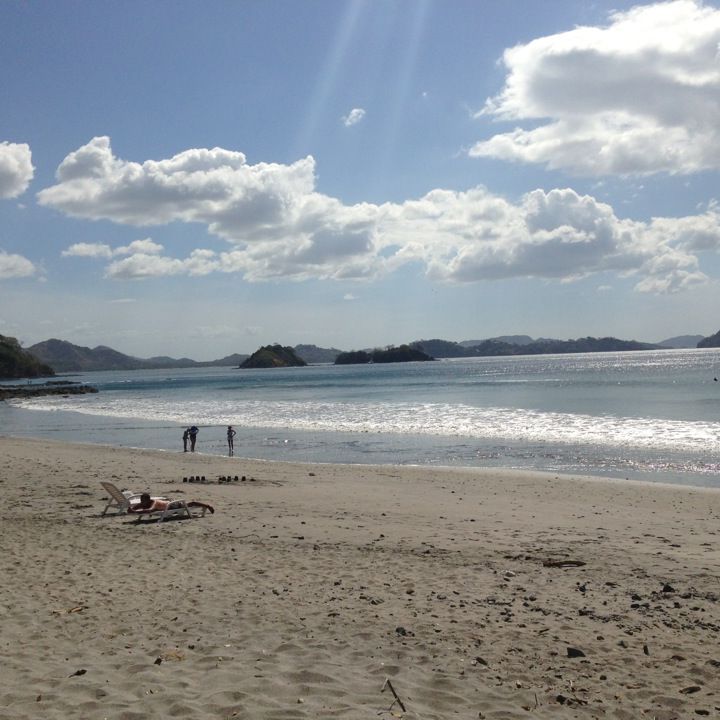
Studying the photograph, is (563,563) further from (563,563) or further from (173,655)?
(173,655)

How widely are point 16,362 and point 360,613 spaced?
651 feet

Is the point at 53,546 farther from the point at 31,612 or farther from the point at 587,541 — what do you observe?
the point at 587,541

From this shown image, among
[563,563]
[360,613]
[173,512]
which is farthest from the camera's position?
[173,512]

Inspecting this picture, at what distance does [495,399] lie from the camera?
173 feet

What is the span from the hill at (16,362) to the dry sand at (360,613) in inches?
7444

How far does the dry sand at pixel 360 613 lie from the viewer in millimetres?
5023

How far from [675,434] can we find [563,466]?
9.26m

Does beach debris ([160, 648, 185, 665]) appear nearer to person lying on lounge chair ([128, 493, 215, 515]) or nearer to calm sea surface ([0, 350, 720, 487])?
person lying on lounge chair ([128, 493, 215, 515])

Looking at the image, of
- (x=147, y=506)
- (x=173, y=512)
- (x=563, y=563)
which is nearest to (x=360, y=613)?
(x=563, y=563)

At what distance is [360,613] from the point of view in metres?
6.79

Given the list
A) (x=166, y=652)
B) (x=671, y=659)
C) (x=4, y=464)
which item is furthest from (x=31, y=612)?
(x=4, y=464)

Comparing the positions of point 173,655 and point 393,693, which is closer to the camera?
point 393,693

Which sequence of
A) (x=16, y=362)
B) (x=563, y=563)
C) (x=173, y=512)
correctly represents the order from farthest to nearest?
(x=16, y=362), (x=173, y=512), (x=563, y=563)

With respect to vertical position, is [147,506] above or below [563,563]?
above
